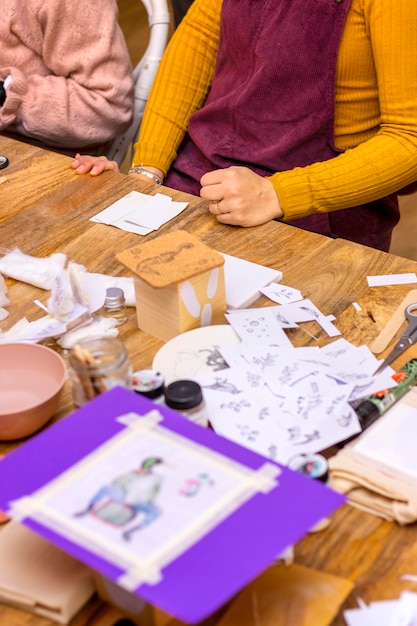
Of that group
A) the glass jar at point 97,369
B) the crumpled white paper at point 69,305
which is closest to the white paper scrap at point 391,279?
the crumpled white paper at point 69,305

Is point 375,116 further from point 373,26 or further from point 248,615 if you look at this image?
point 248,615

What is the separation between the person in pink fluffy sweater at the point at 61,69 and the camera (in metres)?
1.95

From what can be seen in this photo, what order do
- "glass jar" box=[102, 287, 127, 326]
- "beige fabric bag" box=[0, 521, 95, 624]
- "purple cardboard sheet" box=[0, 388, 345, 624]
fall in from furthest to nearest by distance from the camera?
"glass jar" box=[102, 287, 127, 326]
"beige fabric bag" box=[0, 521, 95, 624]
"purple cardboard sheet" box=[0, 388, 345, 624]

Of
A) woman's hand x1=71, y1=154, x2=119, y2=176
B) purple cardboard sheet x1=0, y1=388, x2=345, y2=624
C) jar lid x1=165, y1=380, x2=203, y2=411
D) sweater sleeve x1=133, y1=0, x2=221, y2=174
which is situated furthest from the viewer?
sweater sleeve x1=133, y1=0, x2=221, y2=174

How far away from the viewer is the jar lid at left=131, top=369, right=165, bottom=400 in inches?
40.2

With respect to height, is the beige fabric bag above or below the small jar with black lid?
below

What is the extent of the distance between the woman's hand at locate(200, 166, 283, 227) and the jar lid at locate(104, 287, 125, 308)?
0.30 meters

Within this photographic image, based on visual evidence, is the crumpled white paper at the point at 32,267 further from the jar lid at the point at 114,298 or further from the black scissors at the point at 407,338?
the black scissors at the point at 407,338

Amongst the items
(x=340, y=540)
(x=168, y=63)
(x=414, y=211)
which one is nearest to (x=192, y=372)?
(x=340, y=540)

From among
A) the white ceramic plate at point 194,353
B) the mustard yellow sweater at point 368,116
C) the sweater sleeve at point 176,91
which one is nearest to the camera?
the white ceramic plate at point 194,353

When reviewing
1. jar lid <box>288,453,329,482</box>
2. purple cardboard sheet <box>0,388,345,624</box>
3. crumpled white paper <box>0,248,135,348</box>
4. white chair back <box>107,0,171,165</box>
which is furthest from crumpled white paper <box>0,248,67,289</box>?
white chair back <box>107,0,171,165</box>

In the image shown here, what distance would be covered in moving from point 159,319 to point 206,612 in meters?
0.60

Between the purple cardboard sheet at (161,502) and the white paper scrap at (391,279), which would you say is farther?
the white paper scrap at (391,279)

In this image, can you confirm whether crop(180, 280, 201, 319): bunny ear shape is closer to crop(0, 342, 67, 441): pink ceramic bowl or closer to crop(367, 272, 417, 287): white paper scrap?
crop(0, 342, 67, 441): pink ceramic bowl
